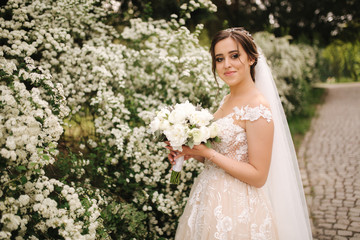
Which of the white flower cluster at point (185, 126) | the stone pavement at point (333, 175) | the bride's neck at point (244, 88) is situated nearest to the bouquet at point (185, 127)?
the white flower cluster at point (185, 126)

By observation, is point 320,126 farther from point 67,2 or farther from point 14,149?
point 14,149

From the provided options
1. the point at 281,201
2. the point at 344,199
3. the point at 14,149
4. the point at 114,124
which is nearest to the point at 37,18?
the point at 114,124

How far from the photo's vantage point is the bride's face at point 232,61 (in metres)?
2.12

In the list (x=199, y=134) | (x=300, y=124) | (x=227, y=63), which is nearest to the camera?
(x=199, y=134)

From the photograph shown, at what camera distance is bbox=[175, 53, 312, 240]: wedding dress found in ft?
6.54

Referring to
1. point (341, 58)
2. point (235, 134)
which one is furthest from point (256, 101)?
point (341, 58)

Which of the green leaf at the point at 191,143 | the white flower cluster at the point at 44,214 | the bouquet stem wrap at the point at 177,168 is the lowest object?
the white flower cluster at the point at 44,214

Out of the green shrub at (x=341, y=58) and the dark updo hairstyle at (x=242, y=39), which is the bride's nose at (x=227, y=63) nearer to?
the dark updo hairstyle at (x=242, y=39)

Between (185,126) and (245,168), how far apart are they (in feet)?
1.65

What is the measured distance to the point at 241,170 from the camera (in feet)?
6.42

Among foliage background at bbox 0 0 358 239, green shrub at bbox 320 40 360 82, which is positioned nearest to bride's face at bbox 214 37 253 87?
foliage background at bbox 0 0 358 239

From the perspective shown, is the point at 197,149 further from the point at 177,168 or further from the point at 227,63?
the point at 227,63

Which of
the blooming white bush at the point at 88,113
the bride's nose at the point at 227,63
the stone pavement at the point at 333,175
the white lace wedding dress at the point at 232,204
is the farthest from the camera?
the stone pavement at the point at 333,175

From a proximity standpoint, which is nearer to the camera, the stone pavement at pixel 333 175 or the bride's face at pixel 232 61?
the bride's face at pixel 232 61
